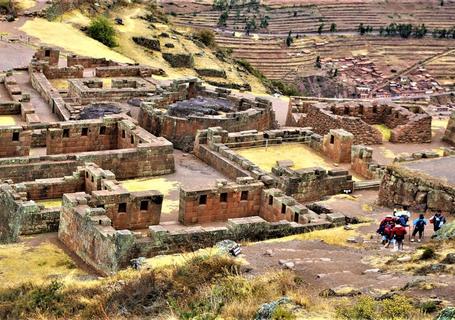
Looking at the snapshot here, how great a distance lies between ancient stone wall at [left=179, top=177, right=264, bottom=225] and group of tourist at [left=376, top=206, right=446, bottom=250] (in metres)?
7.01

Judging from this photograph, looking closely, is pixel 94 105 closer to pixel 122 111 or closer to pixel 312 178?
pixel 122 111

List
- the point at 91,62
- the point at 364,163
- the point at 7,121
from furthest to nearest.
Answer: the point at 91,62 < the point at 7,121 < the point at 364,163

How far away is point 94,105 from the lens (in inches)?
2088

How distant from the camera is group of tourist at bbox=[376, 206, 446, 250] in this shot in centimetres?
3014

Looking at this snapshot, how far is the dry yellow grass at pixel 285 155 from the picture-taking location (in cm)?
4462

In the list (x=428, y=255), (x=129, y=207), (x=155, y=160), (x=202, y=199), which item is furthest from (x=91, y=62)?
(x=428, y=255)

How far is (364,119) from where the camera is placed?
58.2 meters

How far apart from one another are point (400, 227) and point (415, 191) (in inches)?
235

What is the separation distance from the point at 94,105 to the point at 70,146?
6.89 meters

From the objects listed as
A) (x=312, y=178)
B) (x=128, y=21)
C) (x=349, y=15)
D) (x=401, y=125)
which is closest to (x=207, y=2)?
(x=349, y=15)

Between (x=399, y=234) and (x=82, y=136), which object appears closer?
(x=399, y=234)

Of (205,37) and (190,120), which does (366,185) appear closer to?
(190,120)

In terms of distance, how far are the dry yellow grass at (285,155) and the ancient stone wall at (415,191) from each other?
24.7ft

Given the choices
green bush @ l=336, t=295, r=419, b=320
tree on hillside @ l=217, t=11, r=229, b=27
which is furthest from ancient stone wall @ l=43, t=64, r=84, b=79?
tree on hillside @ l=217, t=11, r=229, b=27
